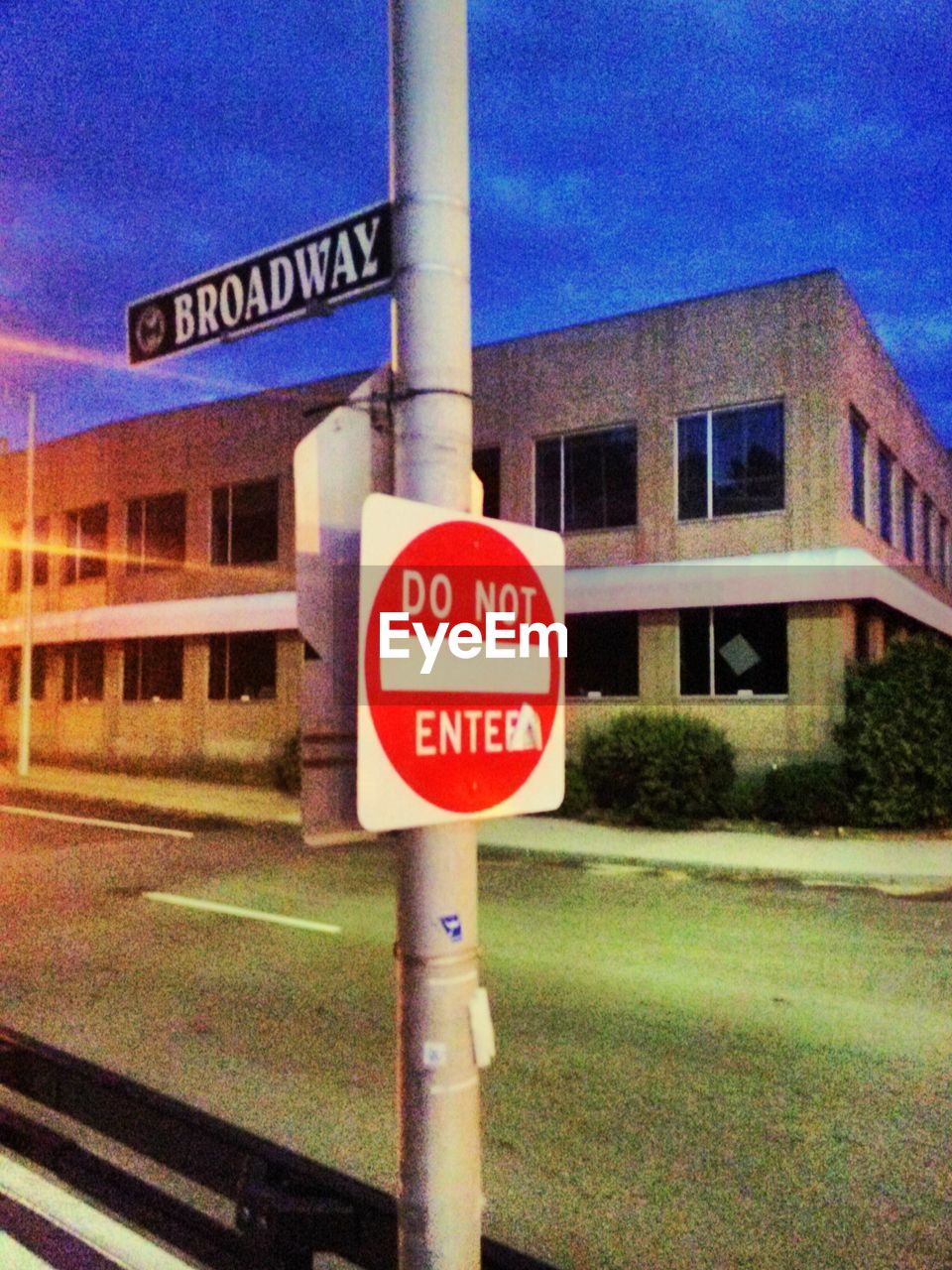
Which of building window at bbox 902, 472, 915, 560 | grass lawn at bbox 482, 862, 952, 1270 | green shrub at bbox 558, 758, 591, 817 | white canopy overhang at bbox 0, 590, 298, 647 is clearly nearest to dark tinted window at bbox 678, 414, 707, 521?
green shrub at bbox 558, 758, 591, 817

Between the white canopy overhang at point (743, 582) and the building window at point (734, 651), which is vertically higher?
the white canopy overhang at point (743, 582)

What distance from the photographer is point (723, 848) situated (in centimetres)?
1407

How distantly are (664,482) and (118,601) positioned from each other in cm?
1505

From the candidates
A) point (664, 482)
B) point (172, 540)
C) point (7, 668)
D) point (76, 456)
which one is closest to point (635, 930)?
point (664, 482)

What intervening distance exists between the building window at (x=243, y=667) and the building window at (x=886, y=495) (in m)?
12.7

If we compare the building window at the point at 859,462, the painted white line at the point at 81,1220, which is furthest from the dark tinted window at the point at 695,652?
the painted white line at the point at 81,1220

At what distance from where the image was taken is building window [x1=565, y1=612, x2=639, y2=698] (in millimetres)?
19312

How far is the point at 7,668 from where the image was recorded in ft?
106

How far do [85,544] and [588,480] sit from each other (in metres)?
15.3

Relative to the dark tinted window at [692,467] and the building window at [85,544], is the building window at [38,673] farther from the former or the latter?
the dark tinted window at [692,467]

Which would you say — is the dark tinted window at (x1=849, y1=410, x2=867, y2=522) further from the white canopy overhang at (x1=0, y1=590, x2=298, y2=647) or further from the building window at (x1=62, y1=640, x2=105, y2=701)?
the building window at (x1=62, y1=640, x2=105, y2=701)

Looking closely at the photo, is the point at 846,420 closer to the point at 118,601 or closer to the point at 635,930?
the point at 635,930

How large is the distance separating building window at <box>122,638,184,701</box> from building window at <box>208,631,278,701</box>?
122cm

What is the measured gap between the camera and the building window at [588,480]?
772 inches
